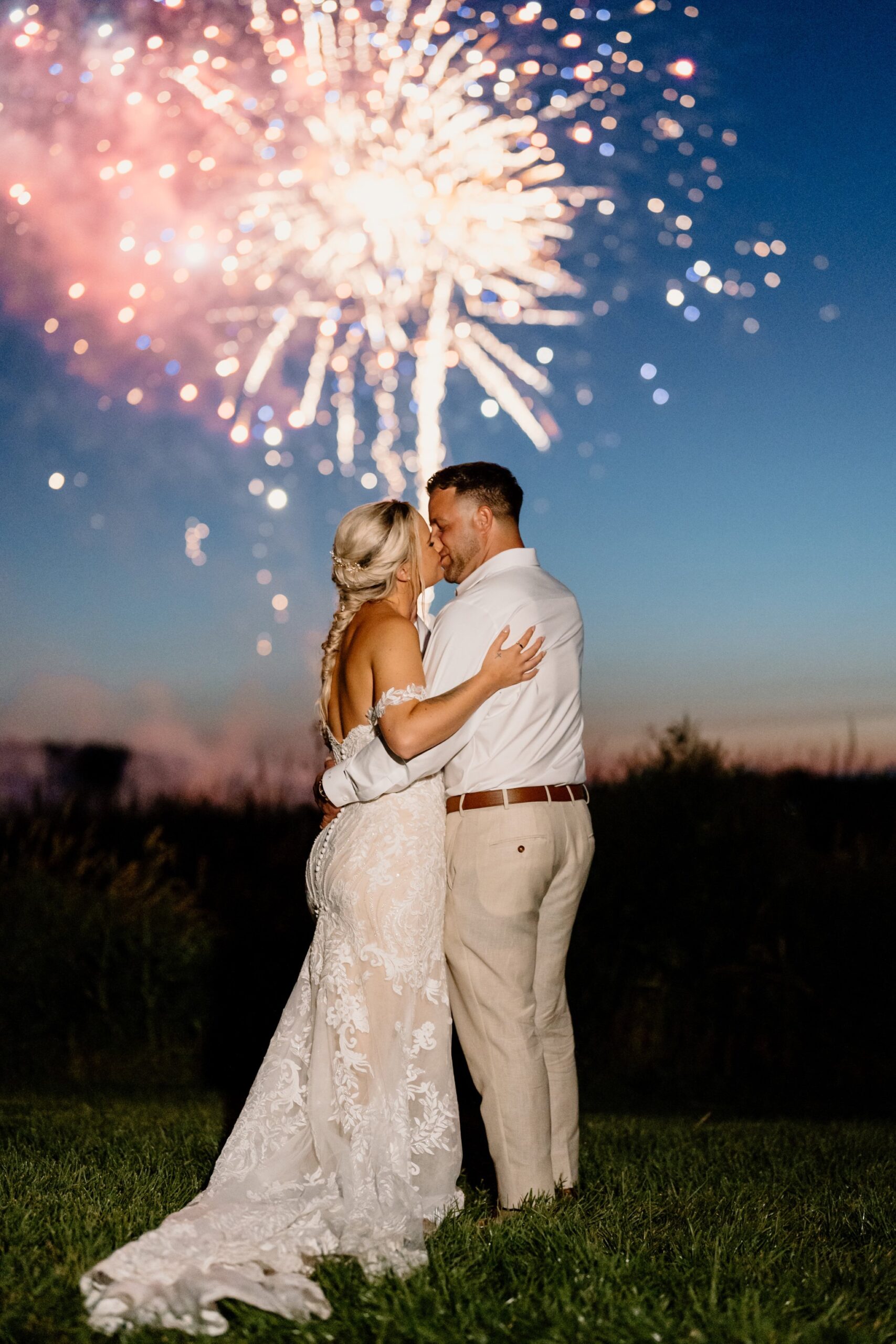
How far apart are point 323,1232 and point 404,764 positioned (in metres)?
1.40

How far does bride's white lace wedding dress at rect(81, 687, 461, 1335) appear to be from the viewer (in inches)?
143

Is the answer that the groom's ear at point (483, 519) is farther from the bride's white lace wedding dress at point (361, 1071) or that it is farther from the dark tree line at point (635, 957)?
the dark tree line at point (635, 957)

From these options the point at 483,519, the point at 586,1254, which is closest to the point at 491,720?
the point at 483,519

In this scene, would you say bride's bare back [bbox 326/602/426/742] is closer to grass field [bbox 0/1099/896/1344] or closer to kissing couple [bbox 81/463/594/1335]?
kissing couple [bbox 81/463/594/1335]

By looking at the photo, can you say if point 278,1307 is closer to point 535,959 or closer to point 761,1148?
point 535,959

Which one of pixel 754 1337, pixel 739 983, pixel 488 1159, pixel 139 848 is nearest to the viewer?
pixel 754 1337

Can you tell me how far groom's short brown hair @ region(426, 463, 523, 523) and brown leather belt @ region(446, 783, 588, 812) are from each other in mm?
999

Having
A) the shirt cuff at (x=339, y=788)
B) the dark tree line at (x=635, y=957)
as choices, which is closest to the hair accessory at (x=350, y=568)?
the shirt cuff at (x=339, y=788)

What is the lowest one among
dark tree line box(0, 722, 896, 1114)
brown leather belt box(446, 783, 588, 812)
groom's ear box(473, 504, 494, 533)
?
dark tree line box(0, 722, 896, 1114)

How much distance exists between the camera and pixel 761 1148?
576cm

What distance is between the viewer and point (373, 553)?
13.6 feet

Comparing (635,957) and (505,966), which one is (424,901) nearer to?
(505,966)

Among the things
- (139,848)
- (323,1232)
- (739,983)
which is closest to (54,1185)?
(323,1232)

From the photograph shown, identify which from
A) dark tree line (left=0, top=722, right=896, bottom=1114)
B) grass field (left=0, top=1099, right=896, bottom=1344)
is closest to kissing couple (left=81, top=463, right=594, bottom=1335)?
grass field (left=0, top=1099, right=896, bottom=1344)
